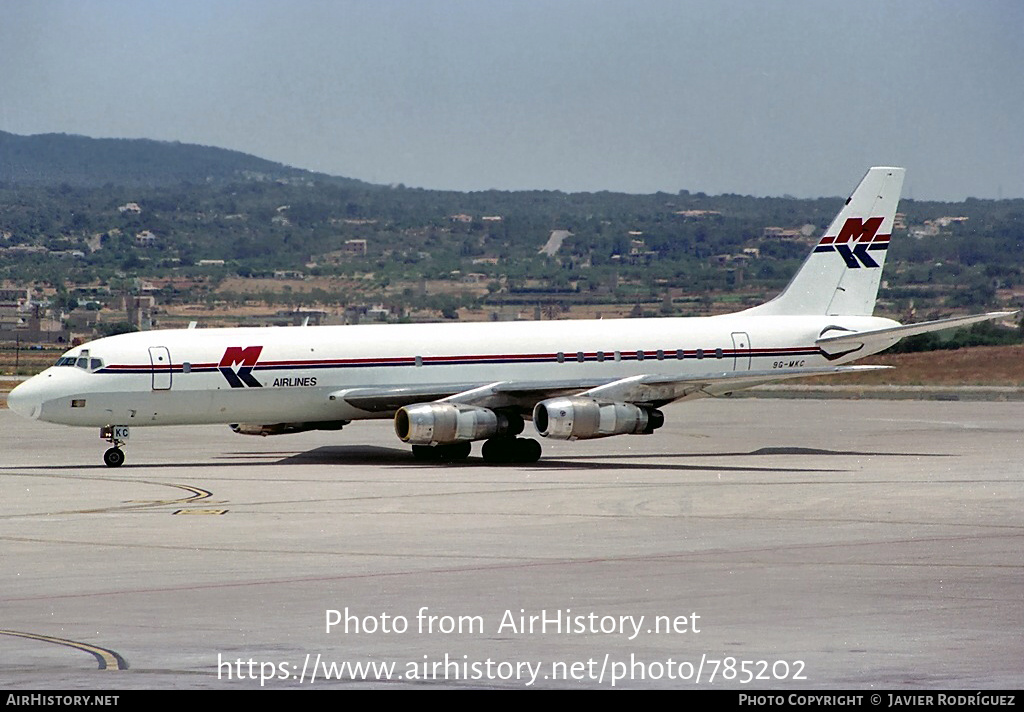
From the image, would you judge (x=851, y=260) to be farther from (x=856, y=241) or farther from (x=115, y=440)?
(x=115, y=440)

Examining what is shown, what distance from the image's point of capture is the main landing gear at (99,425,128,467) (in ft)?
123

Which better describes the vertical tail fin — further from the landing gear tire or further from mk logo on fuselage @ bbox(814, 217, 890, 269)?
the landing gear tire

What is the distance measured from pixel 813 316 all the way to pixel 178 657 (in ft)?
107

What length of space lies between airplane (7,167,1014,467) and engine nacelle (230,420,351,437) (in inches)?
2.2

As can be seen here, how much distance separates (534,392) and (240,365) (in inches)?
279

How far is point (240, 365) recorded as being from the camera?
38188 mm

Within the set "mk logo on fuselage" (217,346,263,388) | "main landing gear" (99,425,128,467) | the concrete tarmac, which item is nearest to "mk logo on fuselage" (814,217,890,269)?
the concrete tarmac

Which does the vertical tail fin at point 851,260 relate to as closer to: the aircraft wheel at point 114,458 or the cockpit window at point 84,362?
the aircraft wheel at point 114,458

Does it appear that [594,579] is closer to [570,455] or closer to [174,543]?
[174,543]

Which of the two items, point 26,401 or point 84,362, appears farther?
point 84,362

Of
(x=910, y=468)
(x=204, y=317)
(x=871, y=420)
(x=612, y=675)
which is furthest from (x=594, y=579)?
(x=204, y=317)

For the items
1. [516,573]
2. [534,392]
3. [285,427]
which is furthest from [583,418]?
[516,573]

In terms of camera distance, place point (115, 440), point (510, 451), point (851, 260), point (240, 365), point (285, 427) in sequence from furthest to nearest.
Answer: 1. point (851, 260)
2. point (285, 427)
3. point (510, 451)
4. point (240, 365)
5. point (115, 440)

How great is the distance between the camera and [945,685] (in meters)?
13.0
